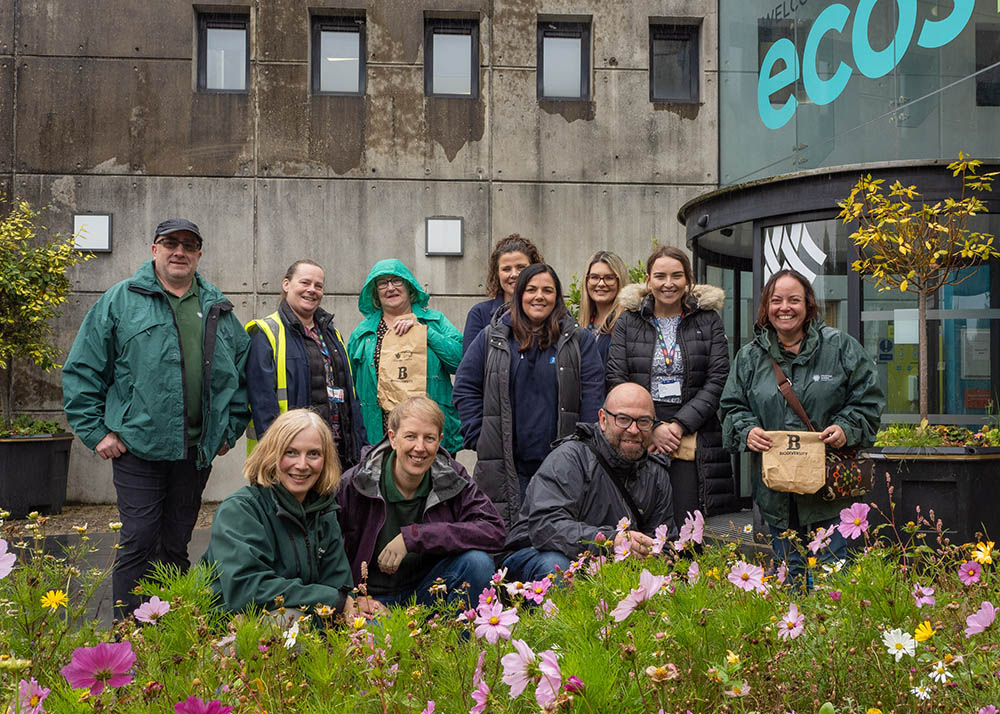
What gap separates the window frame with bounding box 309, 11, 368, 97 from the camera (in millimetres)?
10531

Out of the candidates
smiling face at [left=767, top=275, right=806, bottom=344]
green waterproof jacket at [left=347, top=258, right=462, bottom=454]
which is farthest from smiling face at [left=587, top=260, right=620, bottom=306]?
smiling face at [left=767, top=275, right=806, bottom=344]

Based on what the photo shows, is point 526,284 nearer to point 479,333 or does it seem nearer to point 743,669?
point 479,333

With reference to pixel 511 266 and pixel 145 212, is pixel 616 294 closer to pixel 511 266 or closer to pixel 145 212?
pixel 511 266

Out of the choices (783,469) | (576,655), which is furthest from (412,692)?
(783,469)

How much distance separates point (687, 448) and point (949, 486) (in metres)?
1.84

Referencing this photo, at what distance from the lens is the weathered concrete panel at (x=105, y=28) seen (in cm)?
1016

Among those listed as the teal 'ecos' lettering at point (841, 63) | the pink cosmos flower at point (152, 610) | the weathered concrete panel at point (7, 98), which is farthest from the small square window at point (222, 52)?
the pink cosmos flower at point (152, 610)

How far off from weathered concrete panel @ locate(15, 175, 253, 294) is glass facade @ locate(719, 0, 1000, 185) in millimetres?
5412

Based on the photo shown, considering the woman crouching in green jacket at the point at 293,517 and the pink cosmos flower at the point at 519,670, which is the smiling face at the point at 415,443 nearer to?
the woman crouching in green jacket at the point at 293,517

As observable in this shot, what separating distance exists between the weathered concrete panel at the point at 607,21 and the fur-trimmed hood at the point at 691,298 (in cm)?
586

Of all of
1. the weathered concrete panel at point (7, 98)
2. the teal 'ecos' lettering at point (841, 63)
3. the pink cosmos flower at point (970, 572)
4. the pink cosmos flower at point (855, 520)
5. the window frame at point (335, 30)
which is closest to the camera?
the pink cosmos flower at point (970, 572)

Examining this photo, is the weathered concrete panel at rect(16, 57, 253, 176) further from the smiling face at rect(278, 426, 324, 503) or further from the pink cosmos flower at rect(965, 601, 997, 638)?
the pink cosmos flower at rect(965, 601, 997, 638)

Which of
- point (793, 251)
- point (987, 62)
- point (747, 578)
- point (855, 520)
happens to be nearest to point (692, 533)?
point (855, 520)

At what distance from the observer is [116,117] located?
1017 cm
